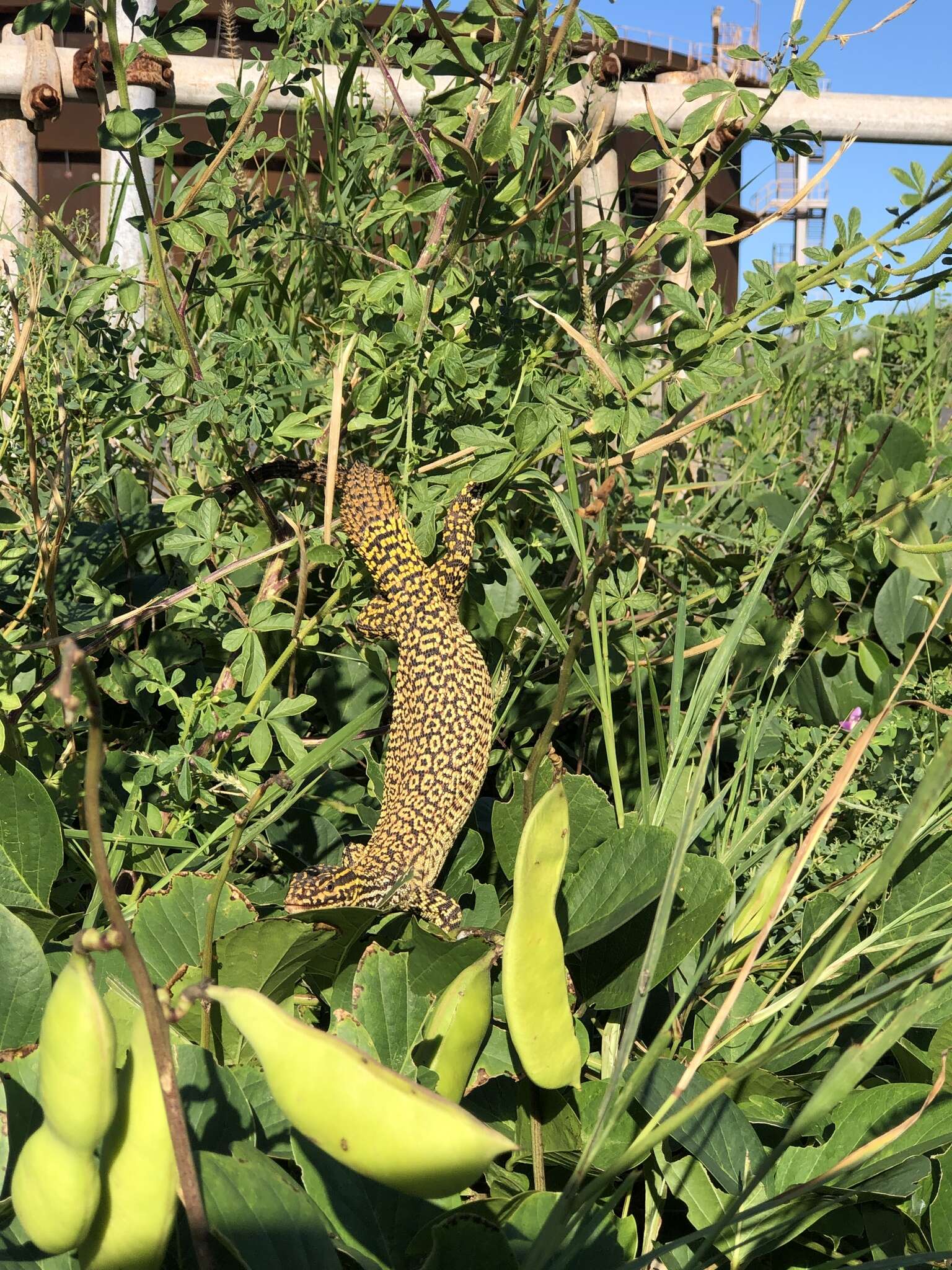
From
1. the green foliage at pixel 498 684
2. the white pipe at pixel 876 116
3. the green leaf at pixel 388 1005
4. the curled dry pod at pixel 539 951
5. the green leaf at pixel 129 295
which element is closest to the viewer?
the curled dry pod at pixel 539 951

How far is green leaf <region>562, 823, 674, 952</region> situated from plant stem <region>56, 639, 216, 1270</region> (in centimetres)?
68

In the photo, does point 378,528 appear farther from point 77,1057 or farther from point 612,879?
point 77,1057

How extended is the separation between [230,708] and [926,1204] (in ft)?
3.79

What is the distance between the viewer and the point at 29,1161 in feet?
2.41

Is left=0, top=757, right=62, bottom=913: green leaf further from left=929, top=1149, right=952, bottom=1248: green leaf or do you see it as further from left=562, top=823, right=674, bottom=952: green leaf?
left=929, top=1149, right=952, bottom=1248: green leaf

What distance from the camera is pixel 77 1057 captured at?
2.19ft

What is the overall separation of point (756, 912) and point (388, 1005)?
1.82ft

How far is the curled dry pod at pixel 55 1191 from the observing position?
71 centimetres

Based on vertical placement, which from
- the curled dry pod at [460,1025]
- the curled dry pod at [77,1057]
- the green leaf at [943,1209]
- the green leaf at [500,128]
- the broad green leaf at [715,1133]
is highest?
the green leaf at [500,128]

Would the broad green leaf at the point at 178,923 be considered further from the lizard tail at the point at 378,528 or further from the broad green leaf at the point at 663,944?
the lizard tail at the point at 378,528

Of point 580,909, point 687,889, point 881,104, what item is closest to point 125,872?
point 580,909

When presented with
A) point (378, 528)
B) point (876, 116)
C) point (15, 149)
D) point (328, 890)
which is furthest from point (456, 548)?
point (876, 116)

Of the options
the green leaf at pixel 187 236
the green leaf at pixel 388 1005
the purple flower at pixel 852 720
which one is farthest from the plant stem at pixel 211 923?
the purple flower at pixel 852 720

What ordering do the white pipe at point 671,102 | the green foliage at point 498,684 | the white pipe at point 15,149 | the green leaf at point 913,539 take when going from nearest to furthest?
1. the green foliage at point 498,684
2. the green leaf at point 913,539
3. the white pipe at point 671,102
4. the white pipe at point 15,149
